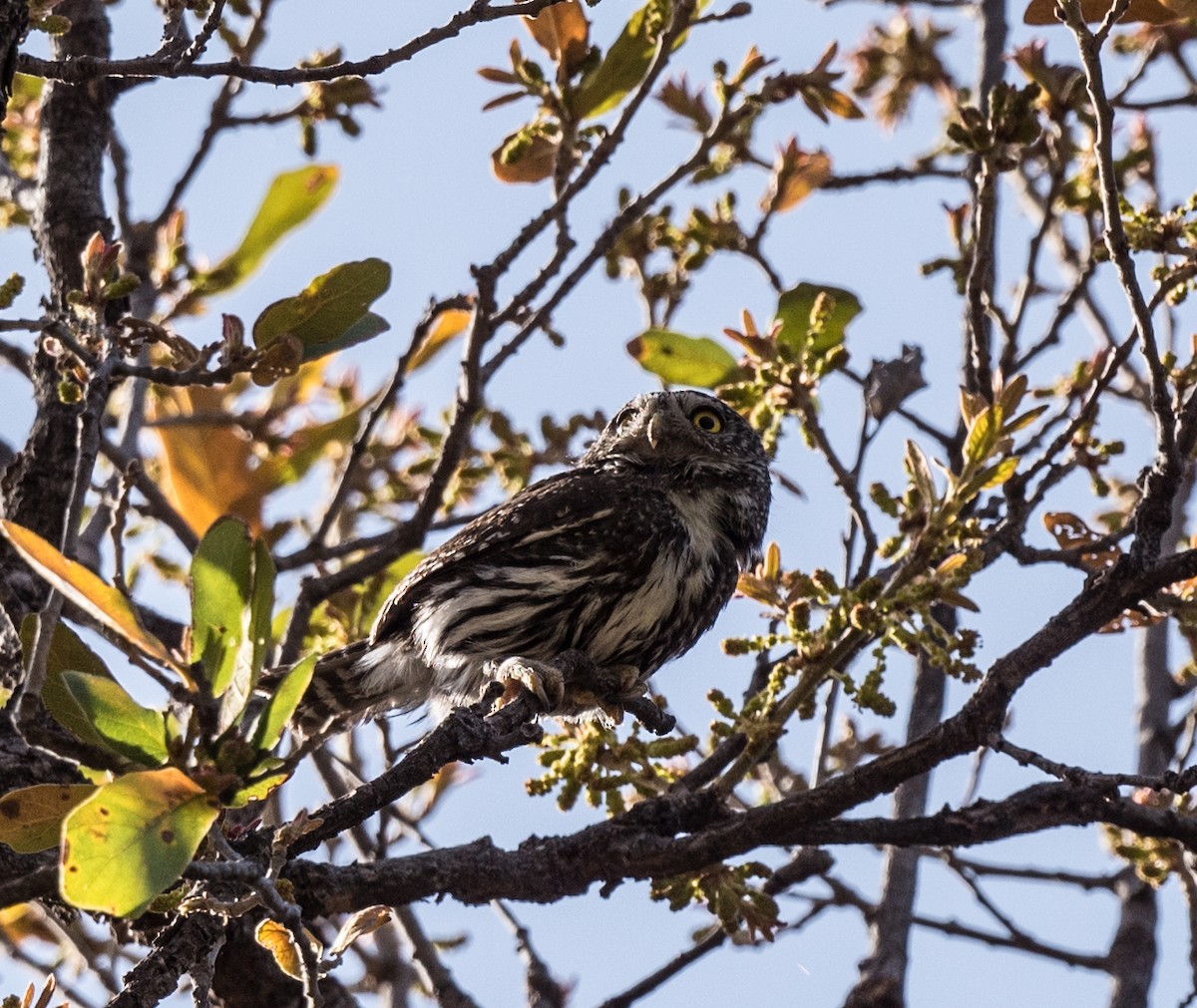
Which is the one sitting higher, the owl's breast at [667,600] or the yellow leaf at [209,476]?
the yellow leaf at [209,476]

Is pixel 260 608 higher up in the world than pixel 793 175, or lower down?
lower down

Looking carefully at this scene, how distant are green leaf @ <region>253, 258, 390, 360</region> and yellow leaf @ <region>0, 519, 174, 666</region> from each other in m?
1.17

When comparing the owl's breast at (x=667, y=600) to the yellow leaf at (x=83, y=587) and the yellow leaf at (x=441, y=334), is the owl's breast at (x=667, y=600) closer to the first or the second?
the yellow leaf at (x=441, y=334)

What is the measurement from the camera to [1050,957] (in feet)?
14.0

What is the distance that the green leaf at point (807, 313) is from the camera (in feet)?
13.0

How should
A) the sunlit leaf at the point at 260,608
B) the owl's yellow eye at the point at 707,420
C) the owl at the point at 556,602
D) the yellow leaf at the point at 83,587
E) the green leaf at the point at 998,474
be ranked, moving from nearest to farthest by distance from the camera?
1. the yellow leaf at the point at 83,587
2. the sunlit leaf at the point at 260,608
3. the green leaf at the point at 998,474
4. the owl at the point at 556,602
5. the owl's yellow eye at the point at 707,420

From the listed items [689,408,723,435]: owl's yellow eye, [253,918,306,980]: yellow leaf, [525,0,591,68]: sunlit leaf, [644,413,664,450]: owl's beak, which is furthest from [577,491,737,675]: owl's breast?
[253,918,306,980]: yellow leaf

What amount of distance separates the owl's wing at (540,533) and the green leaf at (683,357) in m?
0.34

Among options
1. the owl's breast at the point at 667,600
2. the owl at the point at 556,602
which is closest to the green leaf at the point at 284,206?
the owl at the point at 556,602

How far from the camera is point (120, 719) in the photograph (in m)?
2.06

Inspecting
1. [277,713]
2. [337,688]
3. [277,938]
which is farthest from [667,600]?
[277,713]

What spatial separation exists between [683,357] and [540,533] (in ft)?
1.95

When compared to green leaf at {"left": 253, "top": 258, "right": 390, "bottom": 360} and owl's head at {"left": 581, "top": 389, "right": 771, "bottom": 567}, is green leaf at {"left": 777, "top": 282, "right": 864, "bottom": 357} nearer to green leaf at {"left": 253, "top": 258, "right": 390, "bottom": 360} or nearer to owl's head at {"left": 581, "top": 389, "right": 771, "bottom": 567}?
owl's head at {"left": 581, "top": 389, "right": 771, "bottom": 567}

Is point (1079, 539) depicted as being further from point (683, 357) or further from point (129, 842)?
point (129, 842)
